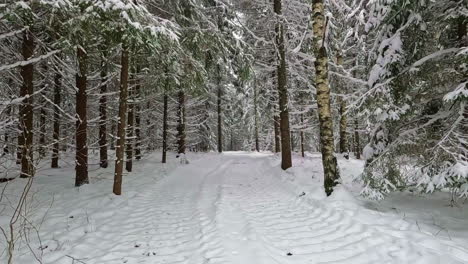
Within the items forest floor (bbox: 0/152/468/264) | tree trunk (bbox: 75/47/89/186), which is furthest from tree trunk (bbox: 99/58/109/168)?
forest floor (bbox: 0/152/468/264)

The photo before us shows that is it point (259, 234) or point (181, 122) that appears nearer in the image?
point (259, 234)

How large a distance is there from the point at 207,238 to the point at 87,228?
251 cm

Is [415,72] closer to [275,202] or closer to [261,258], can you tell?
[275,202]

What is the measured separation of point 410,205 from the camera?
6.63 metres

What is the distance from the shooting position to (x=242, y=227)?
5.64m

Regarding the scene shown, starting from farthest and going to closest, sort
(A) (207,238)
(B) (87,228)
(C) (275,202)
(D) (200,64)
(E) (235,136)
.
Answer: (E) (235,136) → (D) (200,64) → (C) (275,202) → (B) (87,228) → (A) (207,238)

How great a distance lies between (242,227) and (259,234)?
1.58ft

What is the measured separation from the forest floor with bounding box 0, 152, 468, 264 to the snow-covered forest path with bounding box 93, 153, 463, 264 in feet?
0.05

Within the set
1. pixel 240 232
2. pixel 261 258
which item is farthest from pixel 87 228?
pixel 261 258

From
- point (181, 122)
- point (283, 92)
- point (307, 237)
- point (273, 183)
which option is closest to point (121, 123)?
point (273, 183)

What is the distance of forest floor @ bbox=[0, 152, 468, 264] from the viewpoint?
14.4 ft

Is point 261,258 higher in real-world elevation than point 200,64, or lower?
lower

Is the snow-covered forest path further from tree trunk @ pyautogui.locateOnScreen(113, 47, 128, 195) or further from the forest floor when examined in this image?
tree trunk @ pyautogui.locateOnScreen(113, 47, 128, 195)

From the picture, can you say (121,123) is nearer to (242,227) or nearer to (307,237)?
(242,227)
